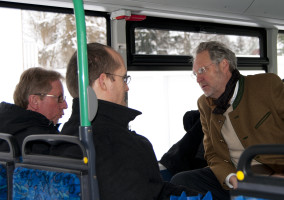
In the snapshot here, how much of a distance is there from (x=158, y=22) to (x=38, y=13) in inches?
→ 47.8

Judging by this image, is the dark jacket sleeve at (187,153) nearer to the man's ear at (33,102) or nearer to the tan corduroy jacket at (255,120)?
the tan corduroy jacket at (255,120)

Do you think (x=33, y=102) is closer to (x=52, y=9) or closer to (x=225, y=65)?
(x=52, y=9)

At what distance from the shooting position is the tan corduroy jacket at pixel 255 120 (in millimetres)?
2824

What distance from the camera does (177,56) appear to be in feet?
13.0

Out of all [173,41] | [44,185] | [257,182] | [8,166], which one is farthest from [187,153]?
[257,182]

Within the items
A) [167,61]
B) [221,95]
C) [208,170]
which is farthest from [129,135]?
[167,61]

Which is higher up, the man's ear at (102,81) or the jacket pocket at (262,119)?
the man's ear at (102,81)

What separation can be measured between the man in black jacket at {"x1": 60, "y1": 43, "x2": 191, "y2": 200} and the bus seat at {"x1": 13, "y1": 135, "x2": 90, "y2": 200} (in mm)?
79

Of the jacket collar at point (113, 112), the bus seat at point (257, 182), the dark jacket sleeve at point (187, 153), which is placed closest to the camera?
the bus seat at point (257, 182)

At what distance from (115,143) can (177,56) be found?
254 centimetres

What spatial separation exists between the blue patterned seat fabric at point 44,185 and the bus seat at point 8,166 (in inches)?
5.7

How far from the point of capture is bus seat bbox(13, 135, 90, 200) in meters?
1.36

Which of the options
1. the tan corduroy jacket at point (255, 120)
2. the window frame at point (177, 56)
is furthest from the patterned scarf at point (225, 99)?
the window frame at point (177, 56)

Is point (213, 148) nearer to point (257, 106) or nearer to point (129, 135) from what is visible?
point (257, 106)
